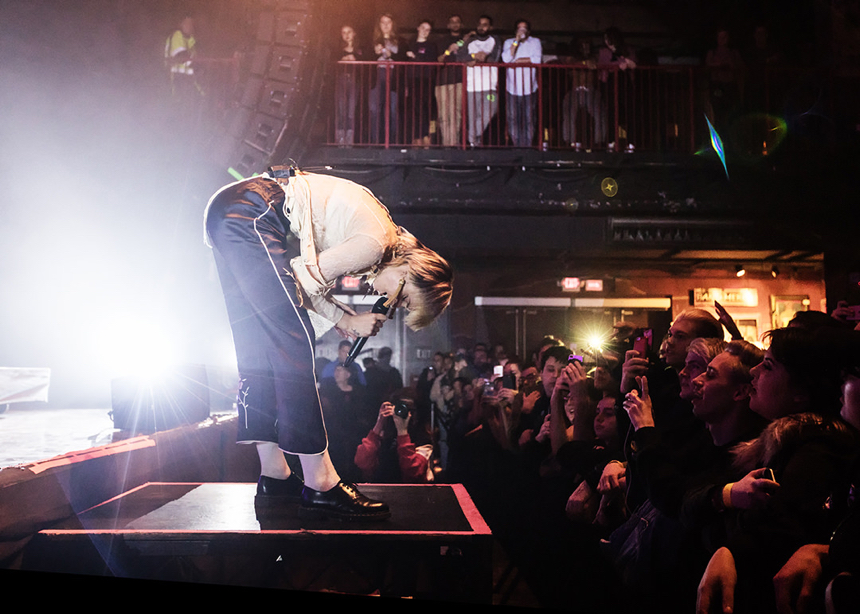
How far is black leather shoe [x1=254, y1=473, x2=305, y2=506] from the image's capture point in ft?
6.01

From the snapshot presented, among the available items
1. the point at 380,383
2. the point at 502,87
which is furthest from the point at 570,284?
the point at 380,383

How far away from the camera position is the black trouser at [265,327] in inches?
67.9

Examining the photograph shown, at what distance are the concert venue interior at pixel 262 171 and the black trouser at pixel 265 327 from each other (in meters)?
0.28

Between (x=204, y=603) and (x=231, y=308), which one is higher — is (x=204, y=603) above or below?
below

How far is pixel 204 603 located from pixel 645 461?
1.54 m

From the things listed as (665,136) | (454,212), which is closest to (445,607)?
(454,212)

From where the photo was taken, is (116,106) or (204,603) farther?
(116,106)

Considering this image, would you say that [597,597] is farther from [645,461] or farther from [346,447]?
[346,447]

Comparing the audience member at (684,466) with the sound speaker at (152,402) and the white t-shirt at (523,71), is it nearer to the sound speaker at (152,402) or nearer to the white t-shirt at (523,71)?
the sound speaker at (152,402)

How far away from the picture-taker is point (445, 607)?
1841mm

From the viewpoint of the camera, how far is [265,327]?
1769 mm

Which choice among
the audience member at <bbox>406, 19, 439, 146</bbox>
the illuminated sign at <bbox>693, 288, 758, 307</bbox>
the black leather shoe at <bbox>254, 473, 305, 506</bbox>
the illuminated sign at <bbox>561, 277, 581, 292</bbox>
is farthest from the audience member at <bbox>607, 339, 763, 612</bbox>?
the illuminated sign at <bbox>693, 288, 758, 307</bbox>

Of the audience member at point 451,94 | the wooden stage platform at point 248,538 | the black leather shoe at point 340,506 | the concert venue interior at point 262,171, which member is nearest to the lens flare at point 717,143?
the concert venue interior at point 262,171

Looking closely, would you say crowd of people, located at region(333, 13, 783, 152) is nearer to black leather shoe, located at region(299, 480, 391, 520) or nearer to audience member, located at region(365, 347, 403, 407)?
audience member, located at region(365, 347, 403, 407)
